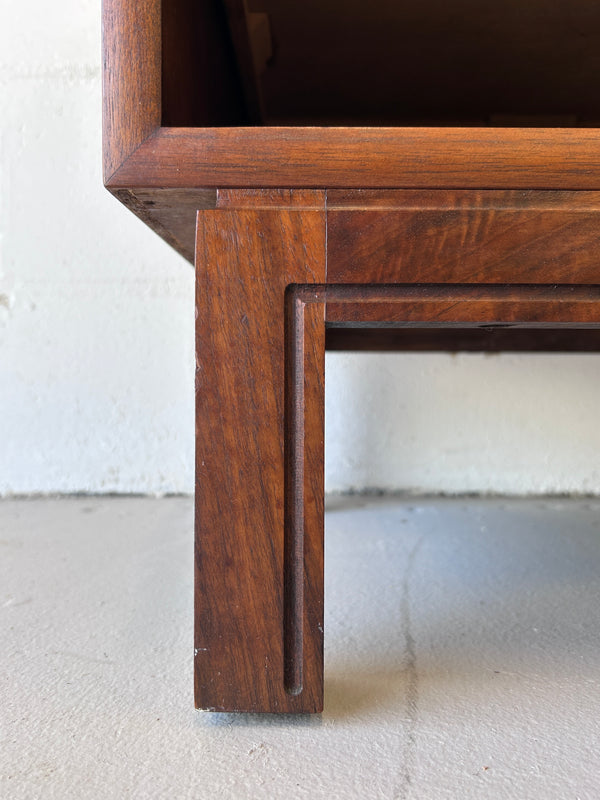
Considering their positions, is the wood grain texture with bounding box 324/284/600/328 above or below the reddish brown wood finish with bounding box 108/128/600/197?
below

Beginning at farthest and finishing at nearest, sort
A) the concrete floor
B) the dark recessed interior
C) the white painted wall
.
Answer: the white painted wall → the dark recessed interior → the concrete floor

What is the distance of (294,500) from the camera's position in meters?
0.42

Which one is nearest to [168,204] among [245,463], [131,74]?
[131,74]

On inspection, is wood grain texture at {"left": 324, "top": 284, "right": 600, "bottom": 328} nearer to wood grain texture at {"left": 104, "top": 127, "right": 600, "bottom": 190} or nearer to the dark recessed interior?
wood grain texture at {"left": 104, "top": 127, "right": 600, "bottom": 190}

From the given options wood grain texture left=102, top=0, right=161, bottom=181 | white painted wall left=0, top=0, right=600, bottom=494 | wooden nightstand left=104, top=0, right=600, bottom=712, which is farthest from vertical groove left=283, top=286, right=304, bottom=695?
white painted wall left=0, top=0, right=600, bottom=494

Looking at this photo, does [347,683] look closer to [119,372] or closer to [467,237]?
[467,237]

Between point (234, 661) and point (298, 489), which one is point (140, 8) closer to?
point (298, 489)

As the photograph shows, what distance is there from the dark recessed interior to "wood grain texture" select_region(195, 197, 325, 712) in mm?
212

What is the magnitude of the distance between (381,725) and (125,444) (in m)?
1.05

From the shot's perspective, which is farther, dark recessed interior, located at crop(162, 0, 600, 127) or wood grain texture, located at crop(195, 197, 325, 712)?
dark recessed interior, located at crop(162, 0, 600, 127)

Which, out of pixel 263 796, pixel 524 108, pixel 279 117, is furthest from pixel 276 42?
pixel 263 796

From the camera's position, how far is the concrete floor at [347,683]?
0.37m

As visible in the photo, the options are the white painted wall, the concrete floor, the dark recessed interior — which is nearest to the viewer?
the concrete floor

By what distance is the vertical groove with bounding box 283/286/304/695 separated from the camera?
1.38 ft
